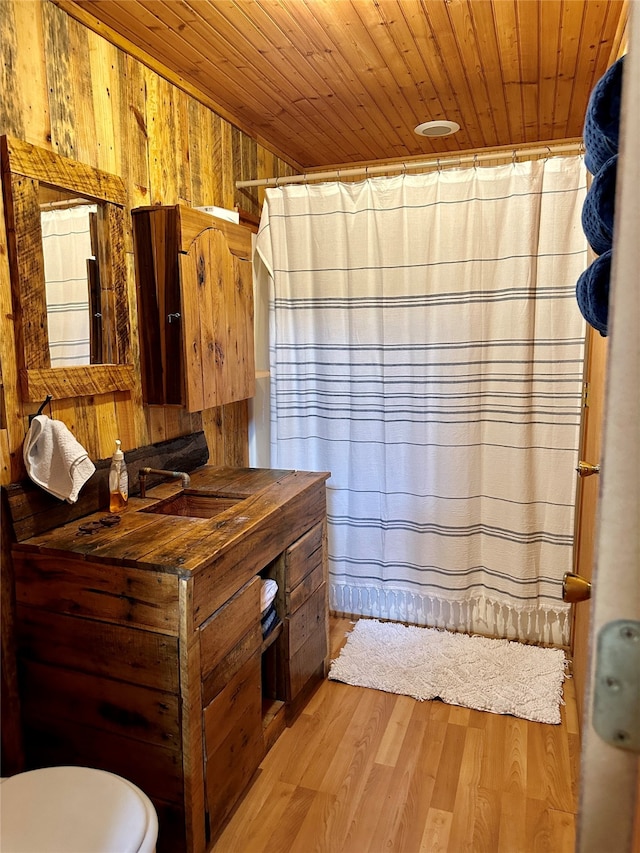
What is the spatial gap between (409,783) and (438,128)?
2.68 m

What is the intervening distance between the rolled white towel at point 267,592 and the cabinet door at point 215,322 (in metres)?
0.65

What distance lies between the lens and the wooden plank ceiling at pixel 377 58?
178cm

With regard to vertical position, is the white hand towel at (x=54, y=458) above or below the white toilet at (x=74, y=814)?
above

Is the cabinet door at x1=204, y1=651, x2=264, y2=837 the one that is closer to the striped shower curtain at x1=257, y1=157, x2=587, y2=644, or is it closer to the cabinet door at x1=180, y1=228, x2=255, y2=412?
the cabinet door at x1=180, y1=228, x2=255, y2=412

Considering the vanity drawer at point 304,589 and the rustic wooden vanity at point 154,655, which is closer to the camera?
the rustic wooden vanity at point 154,655

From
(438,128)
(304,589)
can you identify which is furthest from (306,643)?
(438,128)

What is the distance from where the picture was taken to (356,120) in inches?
105

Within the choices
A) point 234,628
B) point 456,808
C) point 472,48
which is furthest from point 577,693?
point 472,48

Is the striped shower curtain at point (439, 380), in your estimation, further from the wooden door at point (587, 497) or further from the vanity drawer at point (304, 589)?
the vanity drawer at point (304, 589)

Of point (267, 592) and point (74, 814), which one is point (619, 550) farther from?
point (267, 592)

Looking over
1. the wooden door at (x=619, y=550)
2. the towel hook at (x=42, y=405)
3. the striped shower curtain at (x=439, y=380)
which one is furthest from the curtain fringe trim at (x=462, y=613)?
the wooden door at (x=619, y=550)

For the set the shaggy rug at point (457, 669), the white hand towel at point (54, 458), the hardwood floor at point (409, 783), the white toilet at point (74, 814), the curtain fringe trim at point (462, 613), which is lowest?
the hardwood floor at point (409, 783)

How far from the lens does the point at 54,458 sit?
63.8 inches

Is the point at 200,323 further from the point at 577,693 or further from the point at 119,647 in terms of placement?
the point at 577,693
